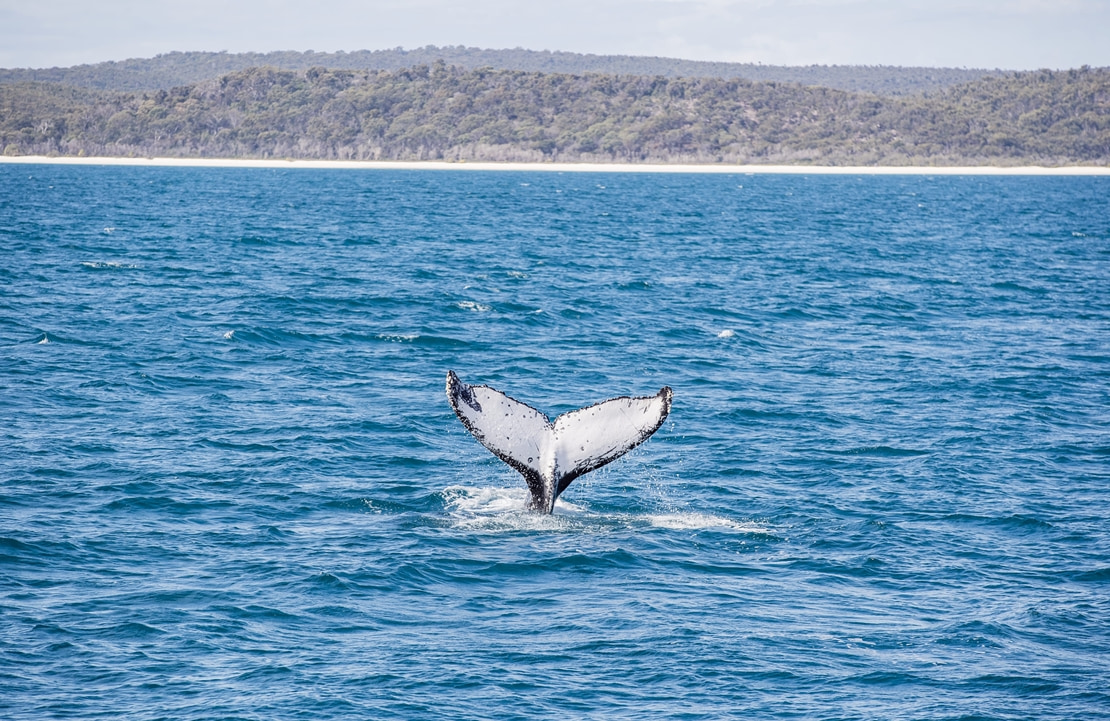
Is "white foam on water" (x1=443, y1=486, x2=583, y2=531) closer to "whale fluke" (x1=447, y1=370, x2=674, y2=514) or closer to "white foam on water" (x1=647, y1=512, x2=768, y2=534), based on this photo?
"white foam on water" (x1=647, y1=512, x2=768, y2=534)

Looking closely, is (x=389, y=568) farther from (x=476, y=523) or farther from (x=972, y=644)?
(x=972, y=644)

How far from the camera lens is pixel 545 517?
16.7m

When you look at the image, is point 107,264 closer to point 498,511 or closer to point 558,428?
point 498,511

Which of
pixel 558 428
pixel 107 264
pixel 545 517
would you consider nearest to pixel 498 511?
pixel 545 517

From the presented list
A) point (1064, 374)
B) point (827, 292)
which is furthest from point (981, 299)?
point (1064, 374)

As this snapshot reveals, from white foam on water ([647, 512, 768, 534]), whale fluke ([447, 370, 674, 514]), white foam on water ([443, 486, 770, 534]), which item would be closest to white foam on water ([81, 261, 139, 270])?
white foam on water ([443, 486, 770, 534])

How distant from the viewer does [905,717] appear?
11156mm

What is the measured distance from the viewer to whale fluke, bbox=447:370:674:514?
1446 cm

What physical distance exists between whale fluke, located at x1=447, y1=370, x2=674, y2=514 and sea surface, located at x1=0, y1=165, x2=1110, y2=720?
125cm

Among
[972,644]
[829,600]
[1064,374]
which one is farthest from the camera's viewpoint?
[1064,374]

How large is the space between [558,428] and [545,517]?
2230 millimetres

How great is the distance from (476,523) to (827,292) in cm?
2964

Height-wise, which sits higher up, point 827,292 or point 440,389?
point 827,292

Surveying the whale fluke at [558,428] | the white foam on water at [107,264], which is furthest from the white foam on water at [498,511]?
the white foam on water at [107,264]
